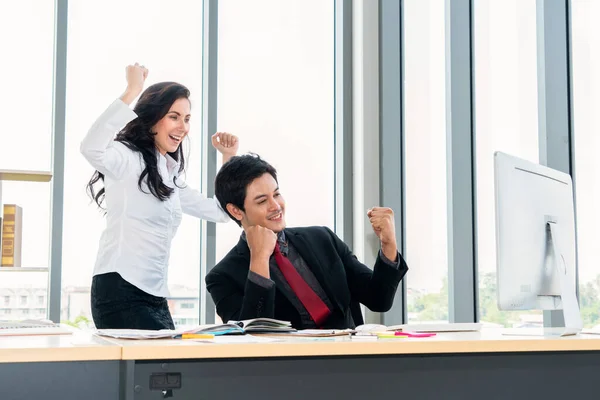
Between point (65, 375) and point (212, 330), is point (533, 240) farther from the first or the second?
point (65, 375)

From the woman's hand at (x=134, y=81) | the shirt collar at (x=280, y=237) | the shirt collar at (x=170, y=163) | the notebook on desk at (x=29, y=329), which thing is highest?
the woman's hand at (x=134, y=81)

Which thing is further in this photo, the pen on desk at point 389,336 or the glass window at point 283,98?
the glass window at point 283,98

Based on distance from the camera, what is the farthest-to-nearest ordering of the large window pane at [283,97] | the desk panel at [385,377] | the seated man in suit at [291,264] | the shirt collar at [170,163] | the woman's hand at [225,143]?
the large window pane at [283,97]
the woman's hand at [225,143]
the shirt collar at [170,163]
the seated man in suit at [291,264]
the desk panel at [385,377]

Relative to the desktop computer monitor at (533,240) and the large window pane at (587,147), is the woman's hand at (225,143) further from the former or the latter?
the desktop computer monitor at (533,240)

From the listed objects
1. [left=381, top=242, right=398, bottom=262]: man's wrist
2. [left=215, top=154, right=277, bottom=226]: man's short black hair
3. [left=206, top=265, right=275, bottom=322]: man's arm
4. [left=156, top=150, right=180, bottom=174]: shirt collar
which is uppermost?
[left=156, top=150, right=180, bottom=174]: shirt collar

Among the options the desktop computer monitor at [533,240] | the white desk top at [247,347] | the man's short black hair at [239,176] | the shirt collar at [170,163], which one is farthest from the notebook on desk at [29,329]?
the desktop computer monitor at [533,240]

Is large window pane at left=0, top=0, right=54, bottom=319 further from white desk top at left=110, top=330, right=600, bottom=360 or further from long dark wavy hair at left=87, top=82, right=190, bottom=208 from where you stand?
white desk top at left=110, top=330, right=600, bottom=360

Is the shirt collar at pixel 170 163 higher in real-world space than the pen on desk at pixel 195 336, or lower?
higher

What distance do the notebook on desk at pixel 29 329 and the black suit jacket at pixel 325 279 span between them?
0.55 meters

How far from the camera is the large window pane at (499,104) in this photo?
314cm

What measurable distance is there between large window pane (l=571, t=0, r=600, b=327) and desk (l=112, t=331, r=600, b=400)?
4.07 ft

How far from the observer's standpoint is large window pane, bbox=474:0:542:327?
3.14m

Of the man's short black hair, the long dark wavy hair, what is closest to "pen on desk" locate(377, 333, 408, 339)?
the man's short black hair

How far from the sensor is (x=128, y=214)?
2582 mm
